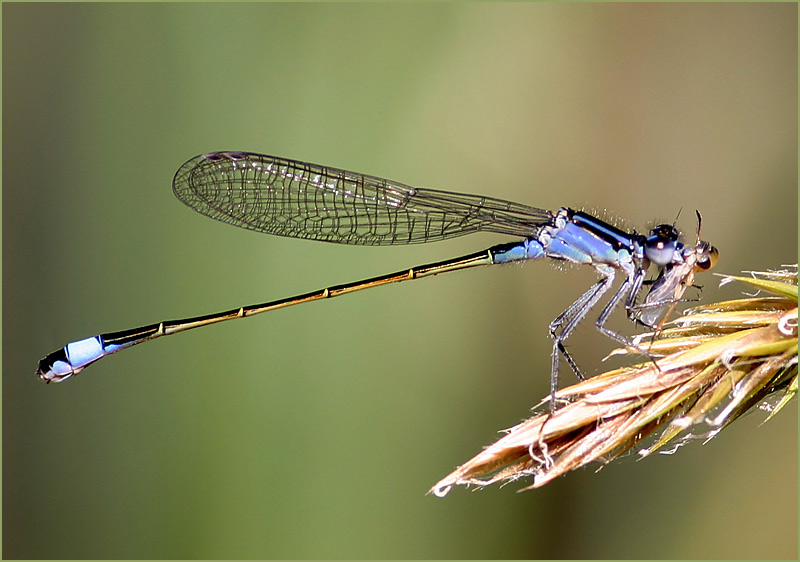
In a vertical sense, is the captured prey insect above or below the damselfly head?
above

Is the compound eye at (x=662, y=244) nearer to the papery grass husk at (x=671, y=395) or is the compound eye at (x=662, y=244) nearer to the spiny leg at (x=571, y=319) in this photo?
the spiny leg at (x=571, y=319)

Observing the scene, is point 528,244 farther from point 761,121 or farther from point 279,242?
point 761,121

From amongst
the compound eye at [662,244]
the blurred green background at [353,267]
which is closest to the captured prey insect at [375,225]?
the compound eye at [662,244]

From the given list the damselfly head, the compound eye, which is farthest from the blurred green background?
the damselfly head

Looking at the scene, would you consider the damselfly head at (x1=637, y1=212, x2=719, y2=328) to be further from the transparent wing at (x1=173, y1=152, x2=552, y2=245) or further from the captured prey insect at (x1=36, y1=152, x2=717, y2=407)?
the transparent wing at (x1=173, y1=152, x2=552, y2=245)

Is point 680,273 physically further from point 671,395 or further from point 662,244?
point 671,395

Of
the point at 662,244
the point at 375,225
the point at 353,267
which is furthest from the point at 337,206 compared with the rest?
the point at 662,244
